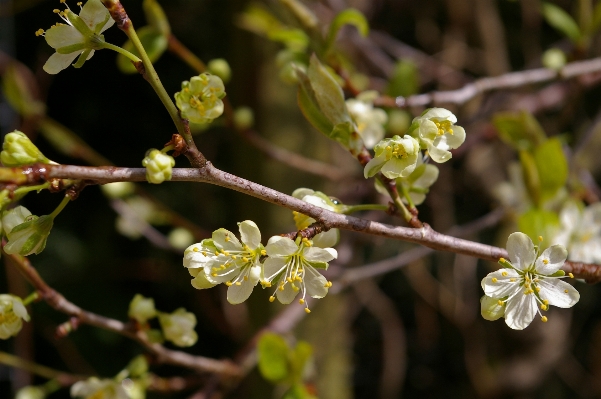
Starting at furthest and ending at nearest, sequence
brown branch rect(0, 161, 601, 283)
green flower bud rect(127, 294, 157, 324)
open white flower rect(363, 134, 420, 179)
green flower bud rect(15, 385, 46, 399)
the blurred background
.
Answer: the blurred background → green flower bud rect(15, 385, 46, 399) → green flower bud rect(127, 294, 157, 324) → open white flower rect(363, 134, 420, 179) → brown branch rect(0, 161, 601, 283)

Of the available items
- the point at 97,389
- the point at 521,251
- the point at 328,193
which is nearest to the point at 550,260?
the point at 521,251

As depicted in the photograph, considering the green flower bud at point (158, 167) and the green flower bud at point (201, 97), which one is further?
the green flower bud at point (201, 97)

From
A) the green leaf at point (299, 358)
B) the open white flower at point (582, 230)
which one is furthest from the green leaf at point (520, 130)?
the green leaf at point (299, 358)

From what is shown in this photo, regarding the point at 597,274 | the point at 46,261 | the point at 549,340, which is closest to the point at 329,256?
the point at 597,274

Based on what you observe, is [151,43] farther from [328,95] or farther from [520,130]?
[520,130]

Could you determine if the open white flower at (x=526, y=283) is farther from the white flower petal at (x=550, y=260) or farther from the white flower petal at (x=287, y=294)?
the white flower petal at (x=287, y=294)

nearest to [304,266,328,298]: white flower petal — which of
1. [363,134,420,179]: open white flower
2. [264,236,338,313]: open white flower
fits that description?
[264,236,338,313]: open white flower

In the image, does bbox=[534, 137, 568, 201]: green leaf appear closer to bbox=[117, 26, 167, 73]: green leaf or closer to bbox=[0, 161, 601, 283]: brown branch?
bbox=[0, 161, 601, 283]: brown branch
